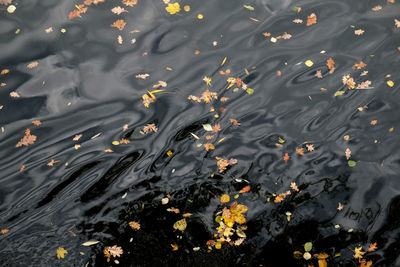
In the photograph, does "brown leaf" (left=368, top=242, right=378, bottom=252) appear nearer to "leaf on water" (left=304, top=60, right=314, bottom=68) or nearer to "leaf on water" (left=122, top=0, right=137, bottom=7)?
"leaf on water" (left=304, top=60, right=314, bottom=68)

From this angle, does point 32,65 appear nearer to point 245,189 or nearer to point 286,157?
point 245,189

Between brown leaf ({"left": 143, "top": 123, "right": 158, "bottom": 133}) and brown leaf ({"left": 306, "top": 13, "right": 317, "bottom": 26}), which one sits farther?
brown leaf ({"left": 306, "top": 13, "right": 317, "bottom": 26})

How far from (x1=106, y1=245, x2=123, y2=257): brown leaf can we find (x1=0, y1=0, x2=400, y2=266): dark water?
5 centimetres

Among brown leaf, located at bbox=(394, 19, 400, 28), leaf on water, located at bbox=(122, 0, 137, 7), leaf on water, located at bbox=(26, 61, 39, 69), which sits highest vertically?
leaf on water, located at bbox=(122, 0, 137, 7)

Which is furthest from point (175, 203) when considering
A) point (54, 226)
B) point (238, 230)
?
point (54, 226)

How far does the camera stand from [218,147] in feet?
12.8

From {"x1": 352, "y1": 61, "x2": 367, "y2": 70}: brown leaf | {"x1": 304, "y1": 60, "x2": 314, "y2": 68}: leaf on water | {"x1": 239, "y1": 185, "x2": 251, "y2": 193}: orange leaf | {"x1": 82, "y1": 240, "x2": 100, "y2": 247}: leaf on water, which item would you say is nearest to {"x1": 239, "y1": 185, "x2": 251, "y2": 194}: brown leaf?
{"x1": 239, "y1": 185, "x2": 251, "y2": 193}: orange leaf

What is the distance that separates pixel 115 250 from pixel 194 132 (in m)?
1.63

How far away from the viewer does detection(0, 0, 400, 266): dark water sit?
3490 millimetres

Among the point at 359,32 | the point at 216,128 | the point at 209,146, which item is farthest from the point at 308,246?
the point at 359,32

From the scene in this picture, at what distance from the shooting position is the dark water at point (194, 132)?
3490mm

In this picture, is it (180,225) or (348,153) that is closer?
(180,225)

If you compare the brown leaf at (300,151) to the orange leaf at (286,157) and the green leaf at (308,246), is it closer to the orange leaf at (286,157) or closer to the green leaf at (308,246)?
the orange leaf at (286,157)

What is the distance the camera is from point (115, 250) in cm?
345
